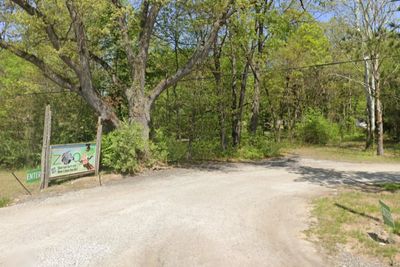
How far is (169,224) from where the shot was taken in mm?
6441

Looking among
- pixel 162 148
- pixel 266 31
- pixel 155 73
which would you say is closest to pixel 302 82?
pixel 266 31

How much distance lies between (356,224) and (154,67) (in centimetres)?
1245

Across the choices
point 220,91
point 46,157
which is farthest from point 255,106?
point 46,157

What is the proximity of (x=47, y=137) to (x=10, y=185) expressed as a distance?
2.88 metres

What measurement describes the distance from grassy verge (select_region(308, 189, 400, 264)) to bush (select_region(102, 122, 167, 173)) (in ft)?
18.7

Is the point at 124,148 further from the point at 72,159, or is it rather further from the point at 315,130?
the point at 315,130

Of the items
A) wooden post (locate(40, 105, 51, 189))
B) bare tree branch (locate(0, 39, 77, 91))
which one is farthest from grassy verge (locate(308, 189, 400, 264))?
bare tree branch (locate(0, 39, 77, 91))

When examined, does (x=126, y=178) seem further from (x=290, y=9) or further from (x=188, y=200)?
(x=290, y=9)

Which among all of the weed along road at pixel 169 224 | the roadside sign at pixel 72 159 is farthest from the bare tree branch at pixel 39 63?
the weed along road at pixel 169 224

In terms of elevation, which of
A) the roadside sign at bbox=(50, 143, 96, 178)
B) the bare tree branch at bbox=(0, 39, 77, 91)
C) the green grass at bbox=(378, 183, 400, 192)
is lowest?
the green grass at bbox=(378, 183, 400, 192)

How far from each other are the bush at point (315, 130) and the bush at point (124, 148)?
53.8 feet

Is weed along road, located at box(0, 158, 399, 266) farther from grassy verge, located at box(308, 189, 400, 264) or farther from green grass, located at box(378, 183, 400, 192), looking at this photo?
green grass, located at box(378, 183, 400, 192)

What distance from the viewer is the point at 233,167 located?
1381 cm

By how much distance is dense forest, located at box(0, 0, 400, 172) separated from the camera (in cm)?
1202
